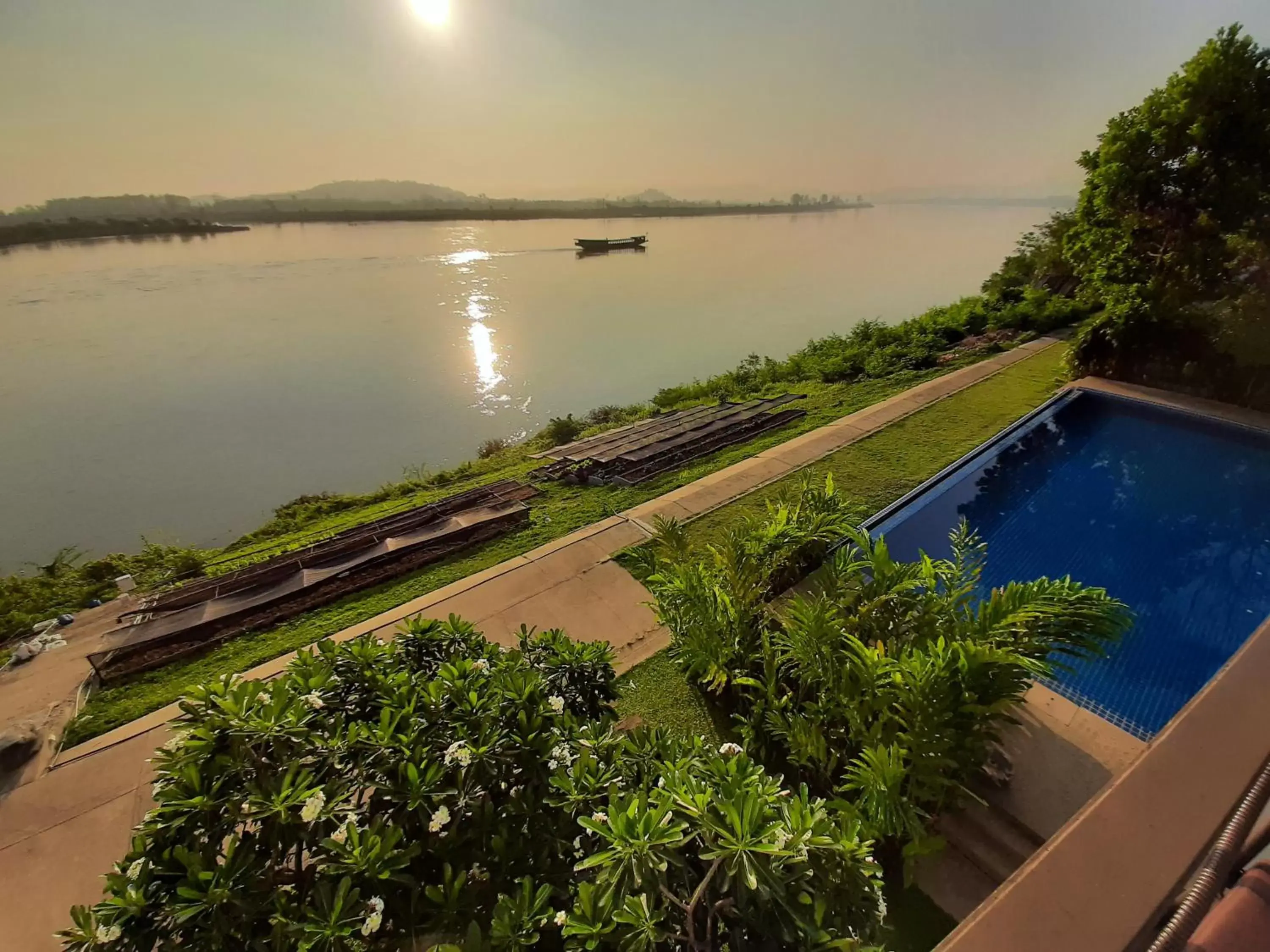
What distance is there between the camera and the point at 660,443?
10.6 metres

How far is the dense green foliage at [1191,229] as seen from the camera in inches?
337

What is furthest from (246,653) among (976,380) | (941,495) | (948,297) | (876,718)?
(948,297)

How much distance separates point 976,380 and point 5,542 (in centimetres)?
2171

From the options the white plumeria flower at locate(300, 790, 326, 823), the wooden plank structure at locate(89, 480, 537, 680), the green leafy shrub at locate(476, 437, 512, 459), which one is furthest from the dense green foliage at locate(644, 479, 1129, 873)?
the green leafy shrub at locate(476, 437, 512, 459)

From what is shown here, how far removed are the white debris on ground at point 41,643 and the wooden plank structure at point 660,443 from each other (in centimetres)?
664

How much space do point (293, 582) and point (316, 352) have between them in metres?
21.5

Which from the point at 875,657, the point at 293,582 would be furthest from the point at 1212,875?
the point at 293,582

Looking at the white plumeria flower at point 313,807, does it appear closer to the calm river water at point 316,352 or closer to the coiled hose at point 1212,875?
the coiled hose at point 1212,875

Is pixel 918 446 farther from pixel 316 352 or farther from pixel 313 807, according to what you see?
pixel 316 352

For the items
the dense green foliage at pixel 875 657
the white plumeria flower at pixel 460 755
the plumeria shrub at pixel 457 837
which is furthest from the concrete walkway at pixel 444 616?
the white plumeria flower at pixel 460 755

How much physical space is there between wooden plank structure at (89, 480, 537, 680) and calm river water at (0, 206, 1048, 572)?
6468 millimetres

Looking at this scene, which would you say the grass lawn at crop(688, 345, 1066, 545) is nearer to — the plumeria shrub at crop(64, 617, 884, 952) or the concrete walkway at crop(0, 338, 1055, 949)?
the concrete walkway at crop(0, 338, 1055, 949)

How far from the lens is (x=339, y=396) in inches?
795

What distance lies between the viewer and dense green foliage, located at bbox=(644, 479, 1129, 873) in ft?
10.0
